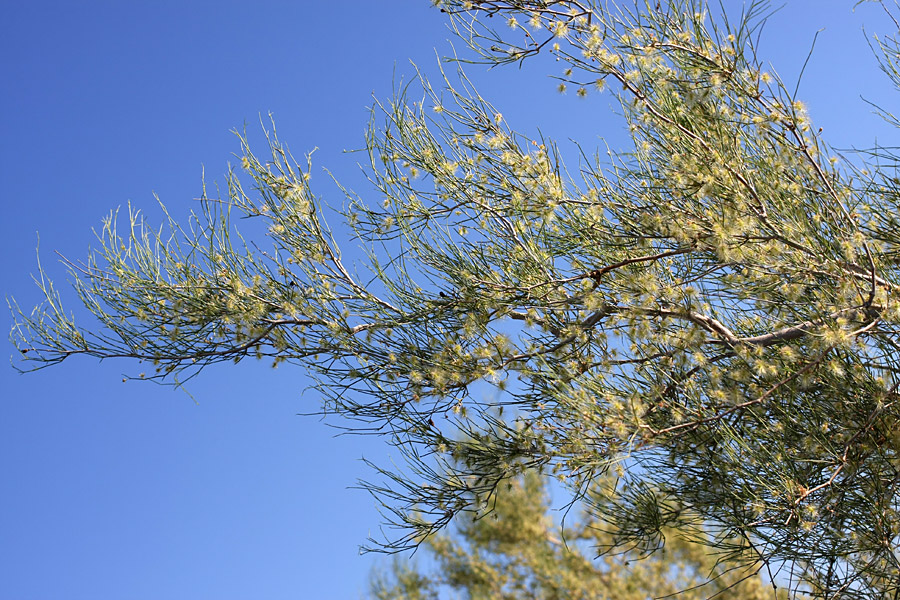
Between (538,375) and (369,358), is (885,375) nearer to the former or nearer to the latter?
(538,375)

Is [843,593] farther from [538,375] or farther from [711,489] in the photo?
[538,375]

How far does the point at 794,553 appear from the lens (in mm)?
2523

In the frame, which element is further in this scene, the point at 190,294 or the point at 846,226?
the point at 190,294

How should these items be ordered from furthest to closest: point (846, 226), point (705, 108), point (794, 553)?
point (705, 108) → point (794, 553) → point (846, 226)

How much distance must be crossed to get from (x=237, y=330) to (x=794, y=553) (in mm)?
2090

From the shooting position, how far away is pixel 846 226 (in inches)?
93.0

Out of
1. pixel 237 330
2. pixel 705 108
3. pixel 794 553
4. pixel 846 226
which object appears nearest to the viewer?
pixel 846 226

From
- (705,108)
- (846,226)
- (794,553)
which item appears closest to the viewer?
(846,226)

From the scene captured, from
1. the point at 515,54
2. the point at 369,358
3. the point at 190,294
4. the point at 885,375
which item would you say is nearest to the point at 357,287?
the point at 369,358

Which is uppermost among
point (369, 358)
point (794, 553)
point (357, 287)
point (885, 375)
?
point (357, 287)

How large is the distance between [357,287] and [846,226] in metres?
1.63

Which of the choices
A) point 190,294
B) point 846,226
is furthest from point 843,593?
point 190,294

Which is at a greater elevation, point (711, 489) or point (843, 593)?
point (711, 489)

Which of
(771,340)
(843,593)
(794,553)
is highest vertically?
(771,340)
